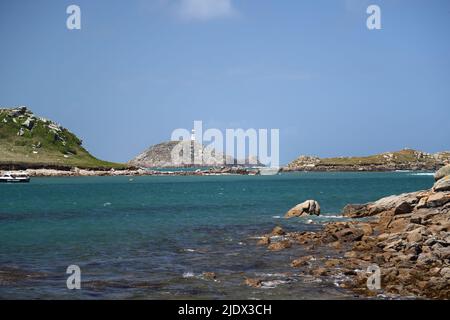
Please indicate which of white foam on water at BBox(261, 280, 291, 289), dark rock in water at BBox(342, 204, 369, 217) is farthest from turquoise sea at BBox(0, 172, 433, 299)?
dark rock in water at BBox(342, 204, 369, 217)

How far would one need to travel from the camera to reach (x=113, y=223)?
50125 millimetres

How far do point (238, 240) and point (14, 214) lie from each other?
113ft

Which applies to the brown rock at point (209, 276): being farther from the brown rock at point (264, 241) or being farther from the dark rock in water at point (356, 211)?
the dark rock in water at point (356, 211)

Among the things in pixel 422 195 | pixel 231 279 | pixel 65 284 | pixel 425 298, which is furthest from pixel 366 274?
pixel 422 195

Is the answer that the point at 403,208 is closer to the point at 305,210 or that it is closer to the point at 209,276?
the point at 305,210

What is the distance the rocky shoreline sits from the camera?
21.6 metres

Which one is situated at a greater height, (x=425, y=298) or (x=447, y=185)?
(x=447, y=185)

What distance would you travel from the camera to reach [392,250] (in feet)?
94.5

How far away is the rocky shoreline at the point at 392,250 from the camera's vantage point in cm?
2158

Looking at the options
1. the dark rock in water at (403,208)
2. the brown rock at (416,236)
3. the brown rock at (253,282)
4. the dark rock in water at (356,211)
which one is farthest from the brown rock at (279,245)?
the dark rock in water at (356,211)

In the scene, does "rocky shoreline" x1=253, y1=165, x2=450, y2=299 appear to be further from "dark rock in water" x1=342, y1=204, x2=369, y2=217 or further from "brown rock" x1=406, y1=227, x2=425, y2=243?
"dark rock in water" x1=342, y1=204, x2=369, y2=217

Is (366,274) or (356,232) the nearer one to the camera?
(366,274)

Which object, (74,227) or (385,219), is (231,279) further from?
(74,227)
